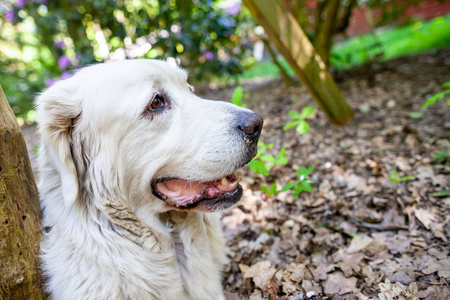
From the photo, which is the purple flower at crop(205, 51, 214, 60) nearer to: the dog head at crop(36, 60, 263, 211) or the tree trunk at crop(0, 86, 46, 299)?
the dog head at crop(36, 60, 263, 211)

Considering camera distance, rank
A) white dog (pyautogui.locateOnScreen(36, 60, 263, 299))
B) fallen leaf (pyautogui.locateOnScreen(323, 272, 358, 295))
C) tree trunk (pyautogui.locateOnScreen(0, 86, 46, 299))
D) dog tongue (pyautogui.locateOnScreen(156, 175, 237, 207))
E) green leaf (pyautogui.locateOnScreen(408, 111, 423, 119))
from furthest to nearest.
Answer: green leaf (pyautogui.locateOnScreen(408, 111, 423, 119)) < fallen leaf (pyautogui.locateOnScreen(323, 272, 358, 295)) < dog tongue (pyautogui.locateOnScreen(156, 175, 237, 207)) < white dog (pyautogui.locateOnScreen(36, 60, 263, 299)) < tree trunk (pyautogui.locateOnScreen(0, 86, 46, 299))

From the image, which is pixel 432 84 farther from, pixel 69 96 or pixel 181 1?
pixel 69 96

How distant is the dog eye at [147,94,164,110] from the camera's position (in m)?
1.84

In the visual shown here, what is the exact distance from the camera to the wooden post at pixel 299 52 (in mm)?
3572

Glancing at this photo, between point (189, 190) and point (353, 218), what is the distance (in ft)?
5.05

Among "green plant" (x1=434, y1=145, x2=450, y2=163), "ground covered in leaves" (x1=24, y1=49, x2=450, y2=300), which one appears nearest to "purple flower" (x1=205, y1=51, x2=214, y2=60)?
"ground covered in leaves" (x1=24, y1=49, x2=450, y2=300)

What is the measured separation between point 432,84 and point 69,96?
5.42 m

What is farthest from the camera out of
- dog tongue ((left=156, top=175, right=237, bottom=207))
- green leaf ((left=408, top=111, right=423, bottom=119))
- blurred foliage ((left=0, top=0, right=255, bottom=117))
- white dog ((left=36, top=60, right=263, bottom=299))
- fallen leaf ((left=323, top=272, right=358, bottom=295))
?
blurred foliage ((left=0, top=0, right=255, bottom=117))

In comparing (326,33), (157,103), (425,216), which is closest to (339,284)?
(425,216)

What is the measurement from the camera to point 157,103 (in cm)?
187

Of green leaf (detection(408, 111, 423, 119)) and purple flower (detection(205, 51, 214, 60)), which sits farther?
purple flower (detection(205, 51, 214, 60))

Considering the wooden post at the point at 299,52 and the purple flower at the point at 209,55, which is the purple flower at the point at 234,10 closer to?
the purple flower at the point at 209,55

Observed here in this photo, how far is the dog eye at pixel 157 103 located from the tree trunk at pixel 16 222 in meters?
0.76

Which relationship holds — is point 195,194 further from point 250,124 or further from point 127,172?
point 250,124
